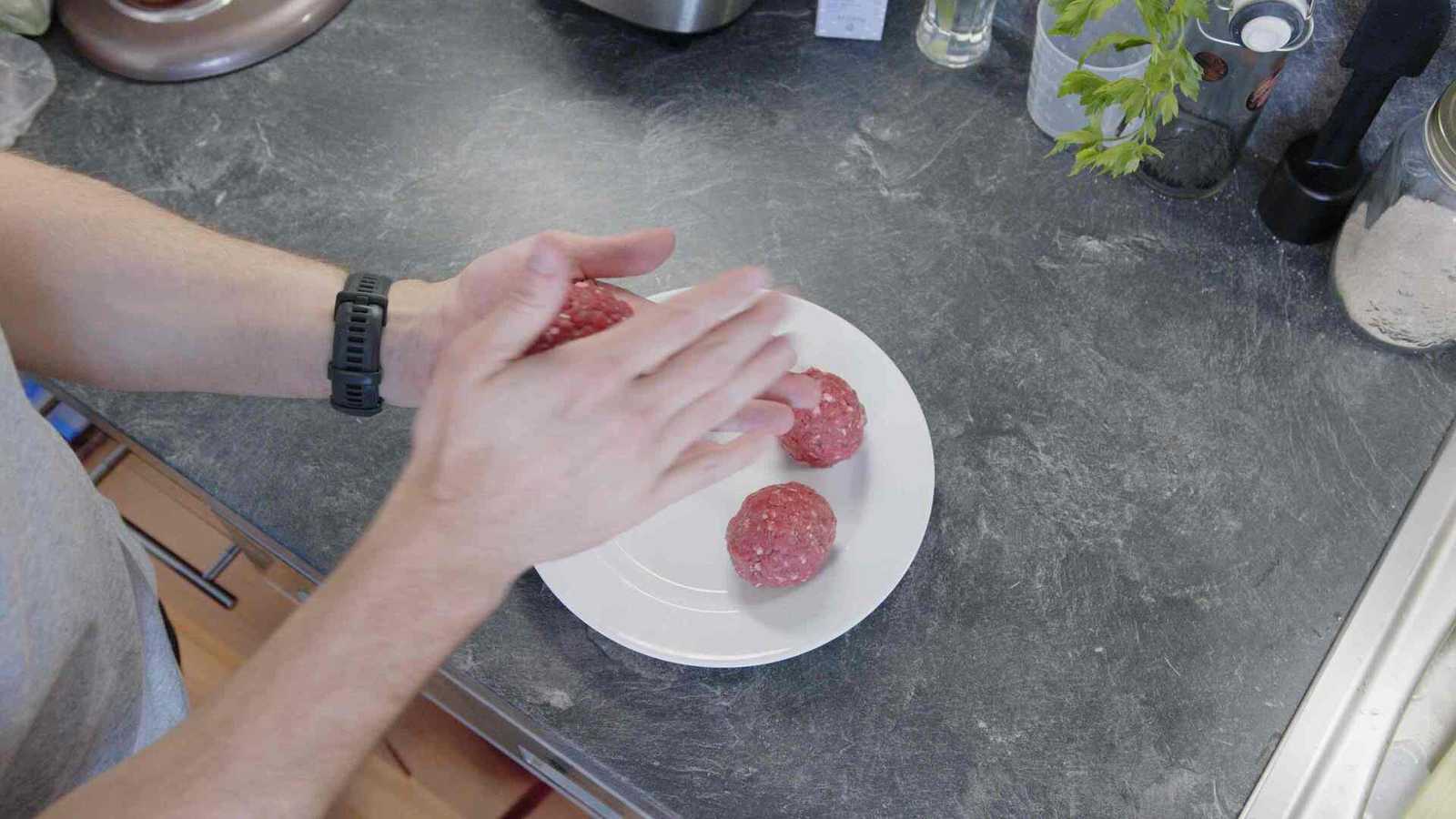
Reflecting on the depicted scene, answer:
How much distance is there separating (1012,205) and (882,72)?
22 centimetres

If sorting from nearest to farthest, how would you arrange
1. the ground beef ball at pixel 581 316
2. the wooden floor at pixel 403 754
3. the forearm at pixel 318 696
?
the forearm at pixel 318 696, the ground beef ball at pixel 581 316, the wooden floor at pixel 403 754

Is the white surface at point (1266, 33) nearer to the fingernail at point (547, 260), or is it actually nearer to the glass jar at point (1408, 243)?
the glass jar at point (1408, 243)

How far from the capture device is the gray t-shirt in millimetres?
693

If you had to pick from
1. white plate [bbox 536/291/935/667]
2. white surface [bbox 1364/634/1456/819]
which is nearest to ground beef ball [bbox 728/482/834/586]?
white plate [bbox 536/291/935/667]

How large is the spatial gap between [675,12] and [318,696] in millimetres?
817

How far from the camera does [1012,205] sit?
3.66ft

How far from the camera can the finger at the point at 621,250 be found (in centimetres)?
83

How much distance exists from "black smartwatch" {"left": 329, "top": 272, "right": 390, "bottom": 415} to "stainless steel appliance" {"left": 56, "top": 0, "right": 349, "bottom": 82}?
1.56 feet

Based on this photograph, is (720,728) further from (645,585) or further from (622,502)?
(622,502)

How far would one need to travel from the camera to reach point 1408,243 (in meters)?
0.94

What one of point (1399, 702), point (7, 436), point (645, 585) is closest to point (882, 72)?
point (645, 585)

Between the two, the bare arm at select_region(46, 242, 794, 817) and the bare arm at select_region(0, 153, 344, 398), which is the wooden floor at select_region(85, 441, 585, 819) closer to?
the bare arm at select_region(0, 153, 344, 398)

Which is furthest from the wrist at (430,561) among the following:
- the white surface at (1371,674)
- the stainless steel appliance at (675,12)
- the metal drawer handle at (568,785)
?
the stainless steel appliance at (675,12)

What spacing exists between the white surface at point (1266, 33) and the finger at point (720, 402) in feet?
1.75
